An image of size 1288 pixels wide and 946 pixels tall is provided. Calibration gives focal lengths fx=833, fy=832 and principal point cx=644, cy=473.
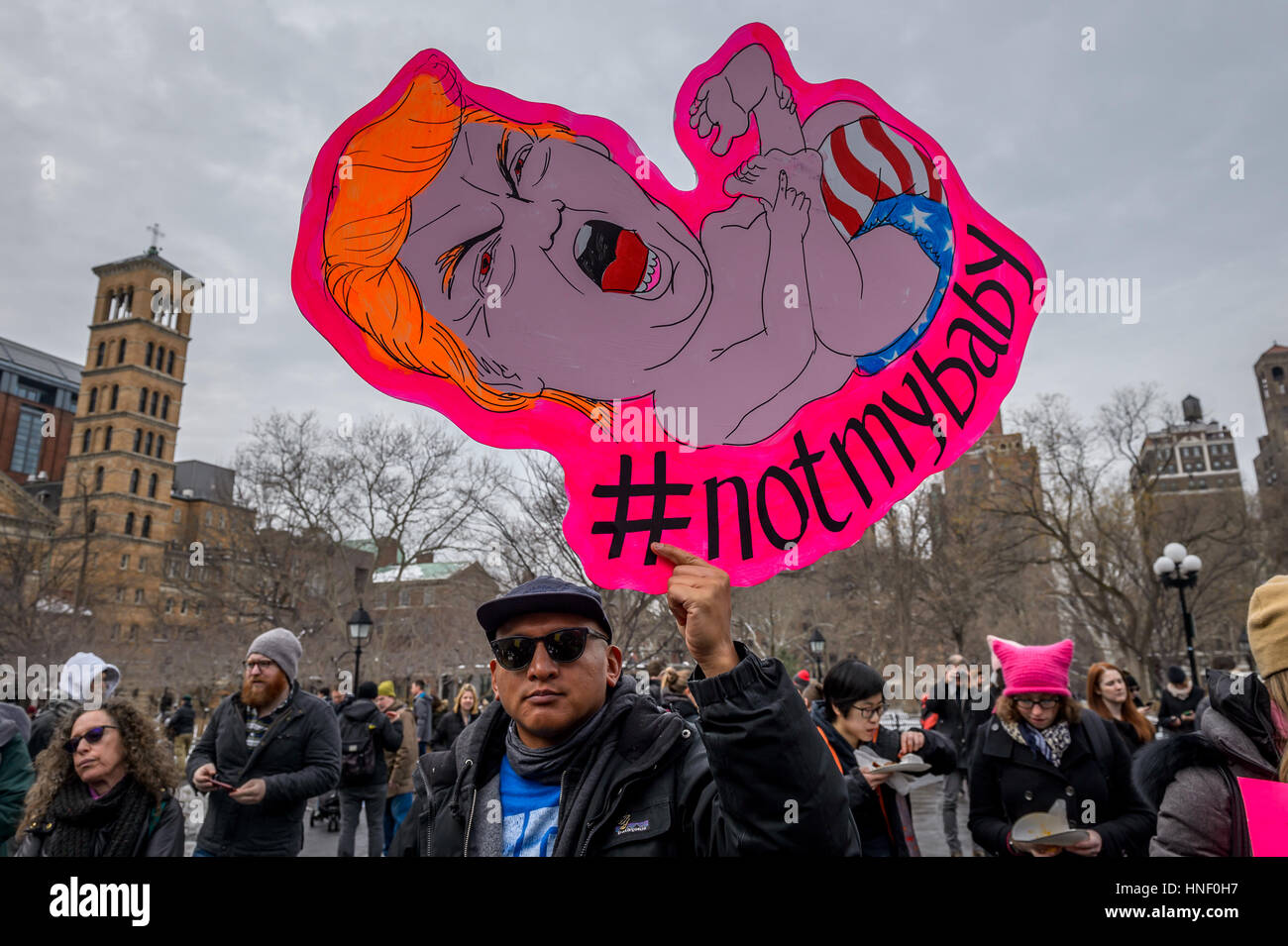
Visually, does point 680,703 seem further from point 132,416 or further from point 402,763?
point 132,416

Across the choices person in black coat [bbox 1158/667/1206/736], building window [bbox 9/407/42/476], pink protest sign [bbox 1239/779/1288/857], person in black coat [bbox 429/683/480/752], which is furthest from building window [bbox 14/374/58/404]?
pink protest sign [bbox 1239/779/1288/857]

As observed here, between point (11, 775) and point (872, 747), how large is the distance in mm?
4554

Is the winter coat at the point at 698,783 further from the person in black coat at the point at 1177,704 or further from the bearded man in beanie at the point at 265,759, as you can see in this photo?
the person in black coat at the point at 1177,704

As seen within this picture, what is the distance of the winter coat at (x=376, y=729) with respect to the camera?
7.81 meters

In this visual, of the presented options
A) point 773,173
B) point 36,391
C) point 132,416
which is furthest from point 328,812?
point 36,391

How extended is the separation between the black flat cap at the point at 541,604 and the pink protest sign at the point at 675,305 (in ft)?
0.48

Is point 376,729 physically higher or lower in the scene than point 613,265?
lower

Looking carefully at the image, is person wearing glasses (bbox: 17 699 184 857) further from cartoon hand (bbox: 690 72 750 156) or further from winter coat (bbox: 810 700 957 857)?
cartoon hand (bbox: 690 72 750 156)

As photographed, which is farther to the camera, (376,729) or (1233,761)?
(376,729)

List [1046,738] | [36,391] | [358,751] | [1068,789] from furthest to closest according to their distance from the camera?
[36,391] → [358,751] → [1046,738] → [1068,789]

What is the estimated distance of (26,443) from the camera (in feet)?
282

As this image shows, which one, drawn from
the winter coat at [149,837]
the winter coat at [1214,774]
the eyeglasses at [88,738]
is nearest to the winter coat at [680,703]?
the winter coat at [149,837]

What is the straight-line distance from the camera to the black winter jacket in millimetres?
7812
